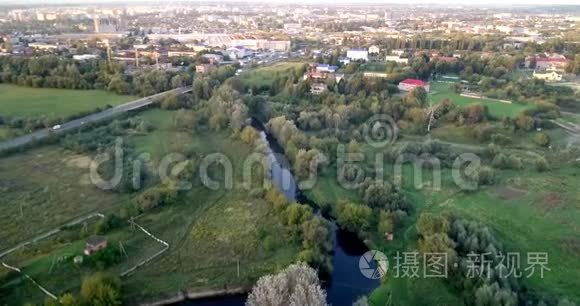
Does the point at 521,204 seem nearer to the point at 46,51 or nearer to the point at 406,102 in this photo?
the point at 406,102

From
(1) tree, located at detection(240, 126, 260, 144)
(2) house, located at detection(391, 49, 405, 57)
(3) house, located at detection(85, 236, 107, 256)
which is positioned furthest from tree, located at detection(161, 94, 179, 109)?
(2) house, located at detection(391, 49, 405, 57)

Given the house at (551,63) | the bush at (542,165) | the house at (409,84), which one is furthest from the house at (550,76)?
the bush at (542,165)

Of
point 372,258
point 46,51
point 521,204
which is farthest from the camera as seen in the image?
point 46,51

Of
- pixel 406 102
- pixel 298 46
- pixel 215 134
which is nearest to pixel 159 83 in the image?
pixel 215 134

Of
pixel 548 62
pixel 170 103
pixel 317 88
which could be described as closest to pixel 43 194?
pixel 170 103

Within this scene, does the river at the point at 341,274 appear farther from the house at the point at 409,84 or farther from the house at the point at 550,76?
the house at the point at 550,76

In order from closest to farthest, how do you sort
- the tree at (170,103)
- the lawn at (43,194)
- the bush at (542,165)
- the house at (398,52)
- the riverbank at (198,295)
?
the riverbank at (198,295), the lawn at (43,194), the bush at (542,165), the tree at (170,103), the house at (398,52)

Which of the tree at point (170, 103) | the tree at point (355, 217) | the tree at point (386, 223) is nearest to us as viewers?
the tree at point (386, 223)
